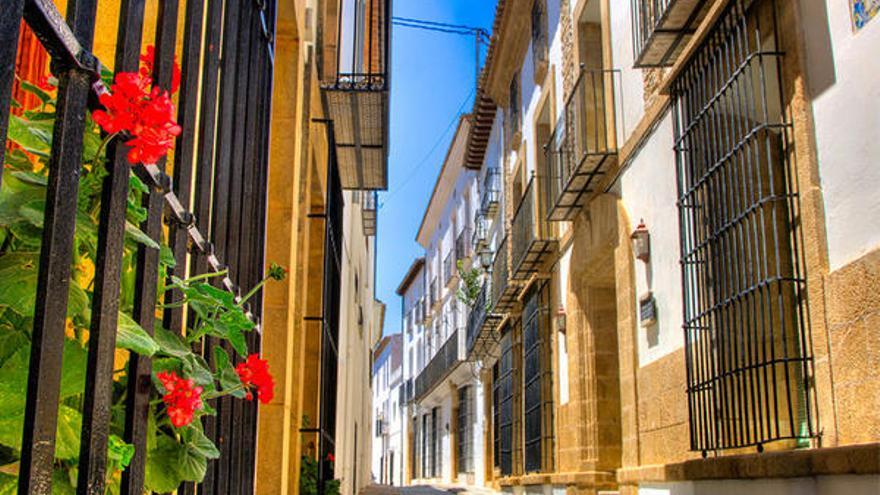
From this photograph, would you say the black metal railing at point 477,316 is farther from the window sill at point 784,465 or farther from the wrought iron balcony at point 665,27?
the window sill at point 784,465

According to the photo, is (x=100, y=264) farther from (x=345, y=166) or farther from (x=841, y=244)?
(x=345, y=166)

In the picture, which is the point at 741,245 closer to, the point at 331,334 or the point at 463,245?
the point at 331,334

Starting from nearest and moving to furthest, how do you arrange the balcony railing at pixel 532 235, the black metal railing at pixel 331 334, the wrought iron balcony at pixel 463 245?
1. the black metal railing at pixel 331 334
2. the balcony railing at pixel 532 235
3. the wrought iron balcony at pixel 463 245

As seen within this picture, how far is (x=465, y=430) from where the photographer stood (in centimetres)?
2450

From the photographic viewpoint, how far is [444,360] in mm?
26062

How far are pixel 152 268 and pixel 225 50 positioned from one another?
1.05 metres

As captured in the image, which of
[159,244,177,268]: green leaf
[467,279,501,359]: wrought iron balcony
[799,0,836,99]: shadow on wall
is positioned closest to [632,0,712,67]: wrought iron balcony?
[799,0,836,99]: shadow on wall

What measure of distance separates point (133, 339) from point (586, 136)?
7.41 m

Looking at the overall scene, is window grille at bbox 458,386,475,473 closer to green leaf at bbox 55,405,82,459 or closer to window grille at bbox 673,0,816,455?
window grille at bbox 673,0,816,455

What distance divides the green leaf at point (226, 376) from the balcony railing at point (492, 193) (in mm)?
15857

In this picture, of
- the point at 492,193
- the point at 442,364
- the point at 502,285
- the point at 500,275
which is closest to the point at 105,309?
the point at 502,285

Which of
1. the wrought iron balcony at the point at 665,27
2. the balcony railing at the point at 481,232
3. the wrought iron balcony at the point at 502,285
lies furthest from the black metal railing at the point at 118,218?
the balcony railing at the point at 481,232

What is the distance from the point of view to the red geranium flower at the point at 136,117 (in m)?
1.34

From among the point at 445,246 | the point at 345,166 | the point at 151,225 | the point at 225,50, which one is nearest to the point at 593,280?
the point at 345,166
